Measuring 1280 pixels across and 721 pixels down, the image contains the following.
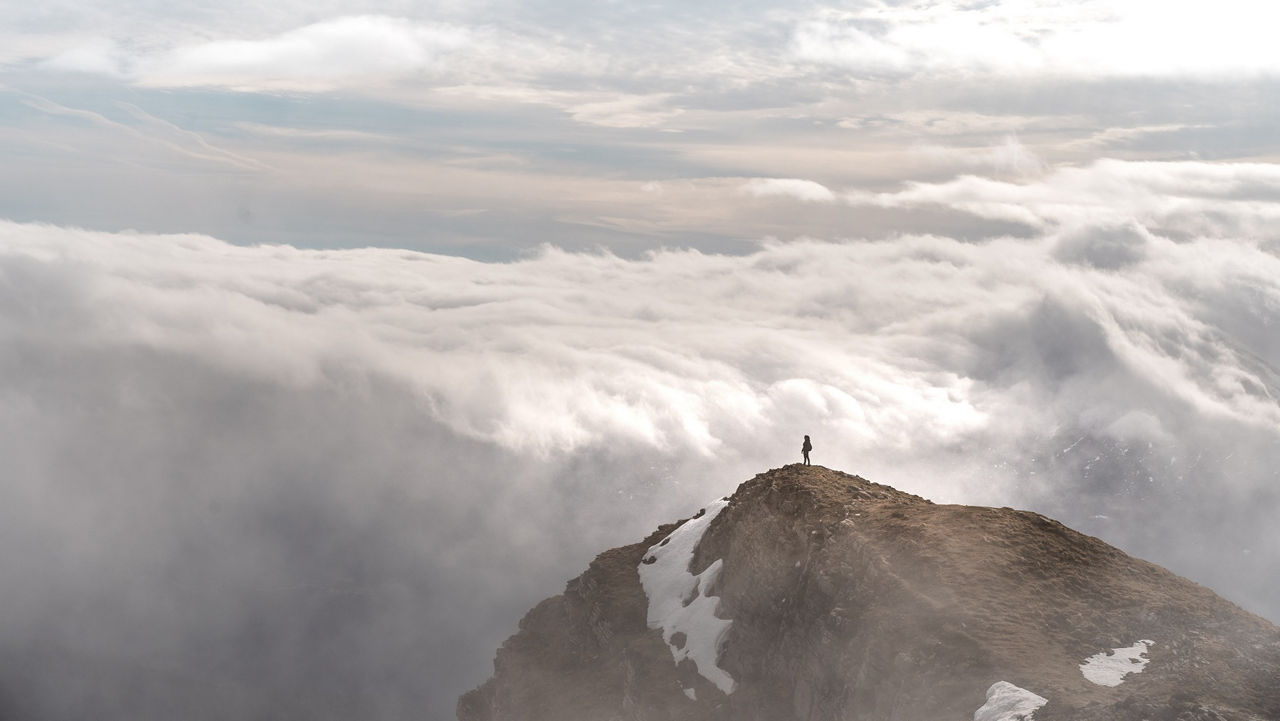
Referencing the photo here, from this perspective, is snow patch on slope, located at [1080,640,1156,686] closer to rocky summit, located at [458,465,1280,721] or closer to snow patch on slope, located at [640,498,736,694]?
rocky summit, located at [458,465,1280,721]

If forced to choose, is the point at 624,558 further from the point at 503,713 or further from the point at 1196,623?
the point at 1196,623

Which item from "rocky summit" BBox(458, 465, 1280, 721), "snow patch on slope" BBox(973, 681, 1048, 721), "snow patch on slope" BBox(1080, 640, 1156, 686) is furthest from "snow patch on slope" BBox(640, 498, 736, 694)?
"snow patch on slope" BBox(1080, 640, 1156, 686)

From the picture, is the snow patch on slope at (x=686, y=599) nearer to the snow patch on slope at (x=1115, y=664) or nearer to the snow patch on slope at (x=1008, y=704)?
the snow patch on slope at (x=1008, y=704)

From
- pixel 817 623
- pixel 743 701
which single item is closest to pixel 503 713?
pixel 743 701

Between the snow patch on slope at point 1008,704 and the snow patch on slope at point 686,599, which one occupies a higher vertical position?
the snow patch on slope at point 1008,704

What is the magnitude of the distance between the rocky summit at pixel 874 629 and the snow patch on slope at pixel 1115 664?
0.14m

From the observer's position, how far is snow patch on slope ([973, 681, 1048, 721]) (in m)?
47.0

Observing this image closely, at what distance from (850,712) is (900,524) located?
15.1 meters

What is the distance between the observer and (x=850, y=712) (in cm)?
6003

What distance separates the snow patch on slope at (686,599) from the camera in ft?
253

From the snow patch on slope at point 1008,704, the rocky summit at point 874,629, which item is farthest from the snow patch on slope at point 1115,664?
the snow patch on slope at point 1008,704

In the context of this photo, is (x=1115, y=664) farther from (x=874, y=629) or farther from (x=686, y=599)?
(x=686, y=599)

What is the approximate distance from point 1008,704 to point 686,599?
127ft

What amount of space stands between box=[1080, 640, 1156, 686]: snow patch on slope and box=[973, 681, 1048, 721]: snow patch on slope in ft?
16.1
